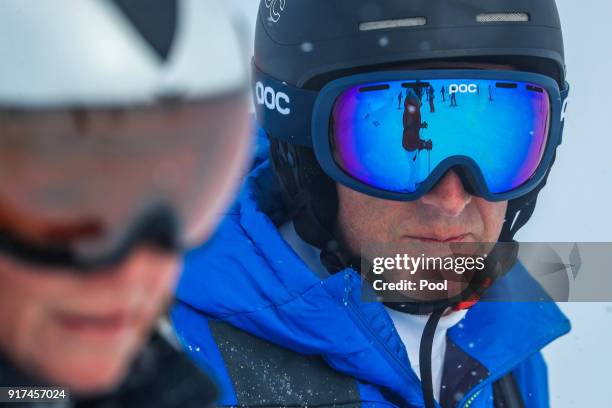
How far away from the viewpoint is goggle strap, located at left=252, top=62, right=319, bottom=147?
7.20 ft

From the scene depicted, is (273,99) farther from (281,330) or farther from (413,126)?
(281,330)

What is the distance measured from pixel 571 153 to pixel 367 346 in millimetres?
2473

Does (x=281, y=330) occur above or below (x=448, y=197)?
below

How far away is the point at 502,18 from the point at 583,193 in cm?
223

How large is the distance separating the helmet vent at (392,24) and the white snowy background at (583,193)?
1592 mm

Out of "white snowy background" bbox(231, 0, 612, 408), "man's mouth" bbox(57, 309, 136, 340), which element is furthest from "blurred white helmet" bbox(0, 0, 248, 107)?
"white snowy background" bbox(231, 0, 612, 408)

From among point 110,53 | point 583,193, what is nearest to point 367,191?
point 110,53

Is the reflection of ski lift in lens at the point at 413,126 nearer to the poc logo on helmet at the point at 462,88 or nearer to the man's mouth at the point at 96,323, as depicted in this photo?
the poc logo on helmet at the point at 462,88

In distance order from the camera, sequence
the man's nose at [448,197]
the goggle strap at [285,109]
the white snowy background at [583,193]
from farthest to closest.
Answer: the white snowy background at [583,193] < the goggle strap at [285,109] < the man's nose at [448,197]

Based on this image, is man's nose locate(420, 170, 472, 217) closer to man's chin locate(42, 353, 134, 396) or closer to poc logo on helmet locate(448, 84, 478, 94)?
poc logo on helmet locate(448, 84, 478, 94)

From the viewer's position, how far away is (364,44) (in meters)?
2.07

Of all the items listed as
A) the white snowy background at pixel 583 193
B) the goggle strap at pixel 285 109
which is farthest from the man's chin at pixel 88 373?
the white snowy background at pixel 583 193

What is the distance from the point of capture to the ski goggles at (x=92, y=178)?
43 cm

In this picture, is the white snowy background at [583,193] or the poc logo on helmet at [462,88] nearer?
the poc logo on helmet at [462,88]
